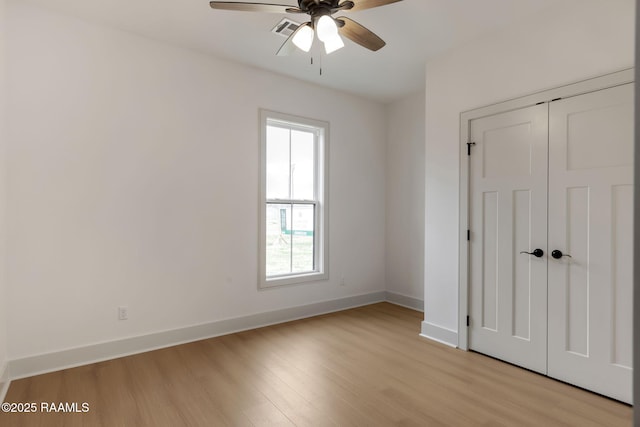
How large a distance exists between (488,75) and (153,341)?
3.97m

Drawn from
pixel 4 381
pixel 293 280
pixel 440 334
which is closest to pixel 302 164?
pixel 293 280

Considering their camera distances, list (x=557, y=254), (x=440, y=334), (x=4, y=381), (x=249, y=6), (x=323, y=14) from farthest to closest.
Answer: (x=440, y=334)
(x=557, y=254)
(x=4, y=381)
(x=323, y=14)
(x=249, y=6)

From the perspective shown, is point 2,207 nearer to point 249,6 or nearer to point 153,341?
point 153,341

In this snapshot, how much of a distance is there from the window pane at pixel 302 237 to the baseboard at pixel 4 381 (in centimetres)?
271

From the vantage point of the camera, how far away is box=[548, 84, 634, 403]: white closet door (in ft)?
7.66

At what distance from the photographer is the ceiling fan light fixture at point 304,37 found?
2.32 metres

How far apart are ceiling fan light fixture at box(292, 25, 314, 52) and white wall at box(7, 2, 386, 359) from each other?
1549 mm

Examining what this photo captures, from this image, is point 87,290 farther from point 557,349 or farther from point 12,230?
point 557,349

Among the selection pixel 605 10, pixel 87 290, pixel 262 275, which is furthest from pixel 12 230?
pixel 605 10

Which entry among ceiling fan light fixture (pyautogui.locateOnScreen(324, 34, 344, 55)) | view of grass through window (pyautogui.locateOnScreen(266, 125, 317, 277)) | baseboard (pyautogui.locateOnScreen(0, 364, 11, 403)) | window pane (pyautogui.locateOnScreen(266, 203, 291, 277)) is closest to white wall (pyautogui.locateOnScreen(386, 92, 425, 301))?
view of grass through window (pyautogui.locateOnScreen(266, 125, 317, 277))

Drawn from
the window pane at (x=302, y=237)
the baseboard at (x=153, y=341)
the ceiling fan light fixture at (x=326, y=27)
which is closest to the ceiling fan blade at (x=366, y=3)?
the ceiling fan light fixture at (x=326, y=27)

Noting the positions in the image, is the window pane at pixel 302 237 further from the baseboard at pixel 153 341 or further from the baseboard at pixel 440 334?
the baseboard at pixel 440 334

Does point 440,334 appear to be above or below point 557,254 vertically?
below

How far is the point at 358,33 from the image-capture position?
240 cm
